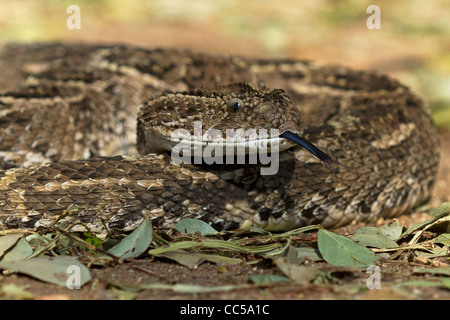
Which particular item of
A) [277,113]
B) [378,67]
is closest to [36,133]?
[277,113]

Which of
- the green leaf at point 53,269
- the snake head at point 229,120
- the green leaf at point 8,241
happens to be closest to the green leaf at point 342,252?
the snake head at point 229,120

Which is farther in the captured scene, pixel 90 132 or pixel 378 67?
pixel 378 67

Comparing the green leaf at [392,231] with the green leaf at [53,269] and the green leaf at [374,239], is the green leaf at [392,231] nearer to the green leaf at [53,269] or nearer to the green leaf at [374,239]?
the green leaf at [374,239]

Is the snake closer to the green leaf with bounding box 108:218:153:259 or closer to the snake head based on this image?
the snake head

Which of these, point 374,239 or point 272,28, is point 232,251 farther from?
point 272,28

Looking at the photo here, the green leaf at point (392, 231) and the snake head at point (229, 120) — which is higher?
the snake head at point (229, 120)

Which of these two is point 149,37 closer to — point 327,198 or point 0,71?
point 0,71
